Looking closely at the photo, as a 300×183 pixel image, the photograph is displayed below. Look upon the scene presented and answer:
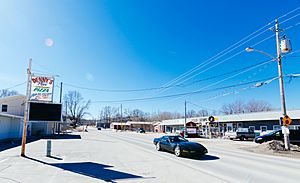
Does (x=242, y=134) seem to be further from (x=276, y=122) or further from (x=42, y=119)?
(x=42, y=119)

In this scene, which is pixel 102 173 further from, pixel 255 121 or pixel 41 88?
pixel 255 121

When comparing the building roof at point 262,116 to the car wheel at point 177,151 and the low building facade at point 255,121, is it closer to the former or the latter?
the low building facade at point 255,121

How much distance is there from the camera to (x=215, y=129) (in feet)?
148

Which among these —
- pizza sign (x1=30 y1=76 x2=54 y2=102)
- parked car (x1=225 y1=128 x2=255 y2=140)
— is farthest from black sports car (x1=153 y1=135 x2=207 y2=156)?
Result: parked car (x1=225 y1=128 x2=255 y2=140)

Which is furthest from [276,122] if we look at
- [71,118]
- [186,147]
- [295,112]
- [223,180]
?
A: [71,118]

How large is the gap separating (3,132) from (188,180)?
84.9 ft

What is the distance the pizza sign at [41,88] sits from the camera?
13539 millimetres

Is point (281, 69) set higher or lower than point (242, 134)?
higher

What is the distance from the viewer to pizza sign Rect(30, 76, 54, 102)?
13.5 m

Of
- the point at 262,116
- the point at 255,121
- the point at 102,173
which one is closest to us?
the point at 102,173

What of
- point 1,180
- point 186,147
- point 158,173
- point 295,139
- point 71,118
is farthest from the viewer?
point 71,118

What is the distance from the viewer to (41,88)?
45.4 feet

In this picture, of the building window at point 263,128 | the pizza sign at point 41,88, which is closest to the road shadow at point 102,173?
the pizza sign at point 41,88

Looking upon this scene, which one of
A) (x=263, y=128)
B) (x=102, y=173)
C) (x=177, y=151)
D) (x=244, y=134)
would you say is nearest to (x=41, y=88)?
(x=102, y=173)
